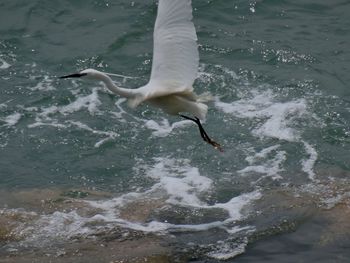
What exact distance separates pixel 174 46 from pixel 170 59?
0.41ft

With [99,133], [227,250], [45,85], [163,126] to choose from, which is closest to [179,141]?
[163,126]

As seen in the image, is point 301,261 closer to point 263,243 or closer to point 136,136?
point 263,243

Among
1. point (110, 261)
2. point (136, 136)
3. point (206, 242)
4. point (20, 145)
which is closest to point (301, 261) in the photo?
point (206, 242)

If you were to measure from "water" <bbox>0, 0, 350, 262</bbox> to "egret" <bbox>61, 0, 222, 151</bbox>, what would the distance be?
1.12m

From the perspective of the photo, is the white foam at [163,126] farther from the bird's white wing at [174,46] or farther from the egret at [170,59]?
the bird's white wing at [174,46]

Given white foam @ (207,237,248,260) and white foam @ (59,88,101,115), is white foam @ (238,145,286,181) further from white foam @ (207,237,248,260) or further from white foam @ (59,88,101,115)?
white foam @ (59,88,101,115)

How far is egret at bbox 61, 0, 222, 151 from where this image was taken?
6.73m

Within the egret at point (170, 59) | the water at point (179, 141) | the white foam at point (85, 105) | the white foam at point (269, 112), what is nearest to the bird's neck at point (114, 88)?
the egret at point (170, 59)

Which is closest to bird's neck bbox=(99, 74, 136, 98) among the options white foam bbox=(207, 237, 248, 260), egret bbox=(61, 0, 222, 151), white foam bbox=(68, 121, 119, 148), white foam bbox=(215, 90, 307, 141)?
egret bbox=(61, 0, 222, 151)

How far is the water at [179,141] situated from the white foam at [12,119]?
12 mm

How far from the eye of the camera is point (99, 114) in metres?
9.70

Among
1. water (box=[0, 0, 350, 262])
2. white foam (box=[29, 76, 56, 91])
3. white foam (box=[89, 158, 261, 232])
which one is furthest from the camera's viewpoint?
white foam (box=[29, 76, 56, 91])

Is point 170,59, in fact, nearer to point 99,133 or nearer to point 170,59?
point 170,59

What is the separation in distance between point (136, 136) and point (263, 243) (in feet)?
9.25
